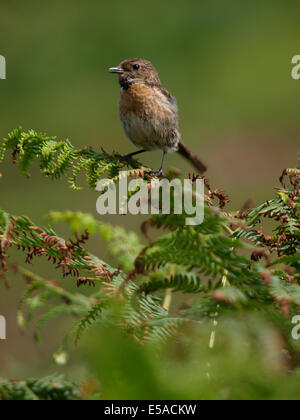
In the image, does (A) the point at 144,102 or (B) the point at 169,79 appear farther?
(B) the point at 169,79

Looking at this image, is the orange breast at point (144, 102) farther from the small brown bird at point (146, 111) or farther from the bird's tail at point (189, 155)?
the bird's tail at point (189, 155)

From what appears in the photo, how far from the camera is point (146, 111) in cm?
446

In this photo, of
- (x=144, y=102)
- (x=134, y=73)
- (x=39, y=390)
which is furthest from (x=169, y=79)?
(x=39, y=390)

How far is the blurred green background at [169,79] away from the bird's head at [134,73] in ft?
9.84

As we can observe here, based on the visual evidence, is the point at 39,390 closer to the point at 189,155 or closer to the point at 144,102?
the point at 144,102

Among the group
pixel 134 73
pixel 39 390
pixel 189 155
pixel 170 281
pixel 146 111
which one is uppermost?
pixel 134 73

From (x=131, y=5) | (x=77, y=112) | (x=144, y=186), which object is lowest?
(x=144, y=186)

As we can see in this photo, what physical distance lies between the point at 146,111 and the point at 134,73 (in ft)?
1.58

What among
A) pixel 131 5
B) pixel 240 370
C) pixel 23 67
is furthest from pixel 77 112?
pixel 240 370

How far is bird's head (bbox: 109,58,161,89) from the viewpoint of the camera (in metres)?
4.75

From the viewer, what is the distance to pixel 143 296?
1.65 metres
